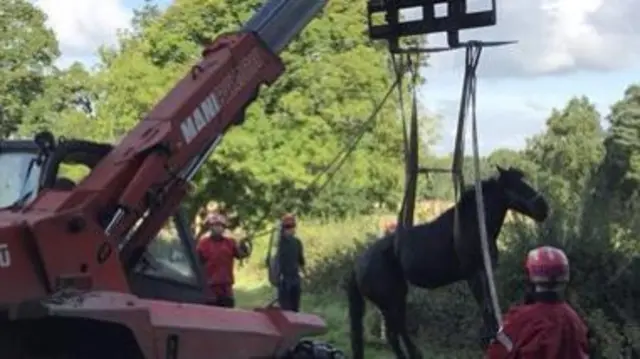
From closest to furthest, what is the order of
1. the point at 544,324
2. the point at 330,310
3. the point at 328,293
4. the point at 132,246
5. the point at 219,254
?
the point at 544,324, the point at 132,246, the point at 219,254, the point at 330,310, the point at 328,293

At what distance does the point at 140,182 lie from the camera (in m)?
10.7

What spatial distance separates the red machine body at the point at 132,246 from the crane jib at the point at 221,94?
1 centimetres

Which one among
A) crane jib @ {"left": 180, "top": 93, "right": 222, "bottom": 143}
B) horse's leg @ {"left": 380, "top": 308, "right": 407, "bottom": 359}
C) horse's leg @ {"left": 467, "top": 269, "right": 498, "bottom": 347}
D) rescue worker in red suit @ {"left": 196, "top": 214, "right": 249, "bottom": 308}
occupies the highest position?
crane jib @ {"left": 180, "top": 93, "right": 222, "bottom": 143}

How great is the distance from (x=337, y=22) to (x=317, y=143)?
381cm

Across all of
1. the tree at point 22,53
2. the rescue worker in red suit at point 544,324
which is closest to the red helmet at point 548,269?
the rescue worker in red suit at point 544,324

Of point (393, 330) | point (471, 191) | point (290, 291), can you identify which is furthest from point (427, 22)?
point (290, 291)

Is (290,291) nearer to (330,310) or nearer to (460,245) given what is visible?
(330,310)

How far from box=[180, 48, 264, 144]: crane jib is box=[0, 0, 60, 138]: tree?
187 ft

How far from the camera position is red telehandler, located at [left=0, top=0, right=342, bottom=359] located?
9648 mm

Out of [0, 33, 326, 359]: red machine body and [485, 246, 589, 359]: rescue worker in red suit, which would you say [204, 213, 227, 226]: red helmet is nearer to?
[0, 33, 326, 359]: red machine body

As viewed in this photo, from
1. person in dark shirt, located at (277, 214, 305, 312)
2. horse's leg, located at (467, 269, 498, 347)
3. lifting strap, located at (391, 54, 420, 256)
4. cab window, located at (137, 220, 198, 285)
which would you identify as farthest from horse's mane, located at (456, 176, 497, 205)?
person in dark shirt, located at (277, 214, 305, 312)

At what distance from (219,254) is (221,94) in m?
5.46

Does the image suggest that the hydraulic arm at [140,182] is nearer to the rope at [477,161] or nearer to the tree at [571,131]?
the rope at [477,161]

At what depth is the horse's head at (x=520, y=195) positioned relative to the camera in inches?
560
